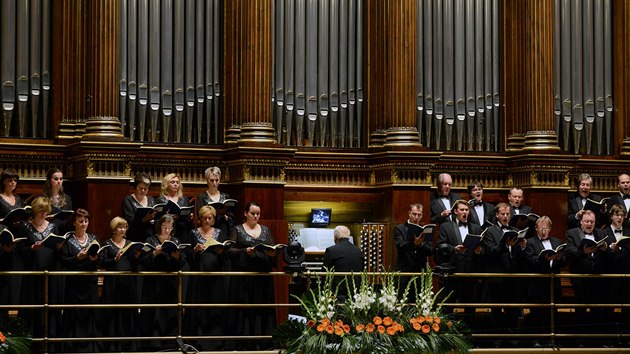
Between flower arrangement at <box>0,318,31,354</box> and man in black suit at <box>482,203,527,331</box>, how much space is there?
16.7 ft

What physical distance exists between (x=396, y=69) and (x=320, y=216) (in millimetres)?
2094

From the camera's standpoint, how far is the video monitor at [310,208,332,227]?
16172 millimetres

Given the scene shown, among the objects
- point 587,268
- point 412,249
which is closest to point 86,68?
point 412,249

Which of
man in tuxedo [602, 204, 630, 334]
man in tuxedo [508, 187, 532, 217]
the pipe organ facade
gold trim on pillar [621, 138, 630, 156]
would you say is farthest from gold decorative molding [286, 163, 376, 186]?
gold trim on pillar [621, 138, 630, 156]

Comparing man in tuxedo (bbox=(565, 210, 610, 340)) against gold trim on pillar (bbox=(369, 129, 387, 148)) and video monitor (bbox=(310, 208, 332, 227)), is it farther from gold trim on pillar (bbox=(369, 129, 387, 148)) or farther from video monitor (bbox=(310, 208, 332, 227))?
video monitor (bbox=(310, 208, 332, 227))

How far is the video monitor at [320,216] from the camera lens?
1617 centimetres

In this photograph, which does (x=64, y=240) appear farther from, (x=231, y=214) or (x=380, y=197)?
(x=380, y=197)

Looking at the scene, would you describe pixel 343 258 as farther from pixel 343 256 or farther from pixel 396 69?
pixel 396 69

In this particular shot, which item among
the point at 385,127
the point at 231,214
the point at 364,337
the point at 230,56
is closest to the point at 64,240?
the point at 231,214

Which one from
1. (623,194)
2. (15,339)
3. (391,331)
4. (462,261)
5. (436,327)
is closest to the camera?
(15,339)

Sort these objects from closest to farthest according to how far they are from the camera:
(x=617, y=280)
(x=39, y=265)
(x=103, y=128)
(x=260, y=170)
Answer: (x=39, y=265) → (x=617, y=280) → (x=103, y=128) → (x=260, y=170)

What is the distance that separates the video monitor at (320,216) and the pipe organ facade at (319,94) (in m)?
0.27

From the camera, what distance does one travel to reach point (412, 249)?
46.3 feet

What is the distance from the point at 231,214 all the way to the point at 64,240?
88.8 inches
